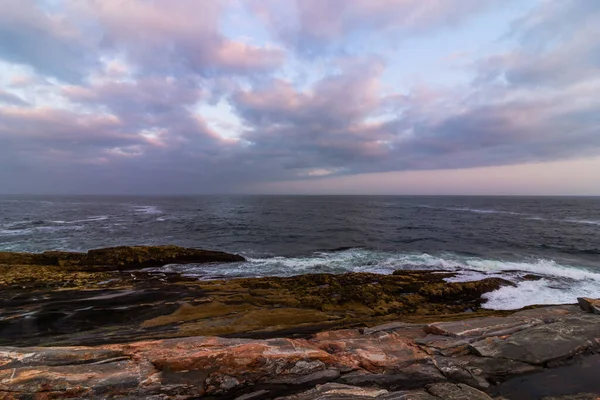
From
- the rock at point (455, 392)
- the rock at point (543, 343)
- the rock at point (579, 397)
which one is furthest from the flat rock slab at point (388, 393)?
the rock at point (543, 343)

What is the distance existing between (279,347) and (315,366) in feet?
4.12

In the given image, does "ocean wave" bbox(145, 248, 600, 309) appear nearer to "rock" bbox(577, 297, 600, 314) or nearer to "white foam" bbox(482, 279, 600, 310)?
"white foam" bbox(482, 279, 600, 310)

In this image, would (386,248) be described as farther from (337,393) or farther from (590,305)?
(337,393)

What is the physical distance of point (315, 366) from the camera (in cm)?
759

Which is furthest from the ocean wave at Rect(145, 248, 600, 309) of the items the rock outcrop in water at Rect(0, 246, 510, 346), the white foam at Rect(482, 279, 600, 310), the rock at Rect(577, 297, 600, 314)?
the rock at Rect(577, 297, 600, 314)

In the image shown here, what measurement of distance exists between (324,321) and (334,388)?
650 centimetres

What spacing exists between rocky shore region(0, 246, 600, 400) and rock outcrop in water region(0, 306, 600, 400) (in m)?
0.03

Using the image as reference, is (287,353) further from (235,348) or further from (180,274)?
(180,274)

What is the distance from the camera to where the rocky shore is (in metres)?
6.61

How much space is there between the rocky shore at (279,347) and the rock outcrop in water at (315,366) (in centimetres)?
3

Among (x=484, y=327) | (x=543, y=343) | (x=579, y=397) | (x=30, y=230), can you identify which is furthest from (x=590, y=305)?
(x=30, y=230)

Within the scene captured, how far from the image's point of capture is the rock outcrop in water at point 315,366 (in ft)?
20.9

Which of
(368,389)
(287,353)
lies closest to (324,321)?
Result: (287,353)

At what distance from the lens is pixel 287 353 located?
793 centimetres
